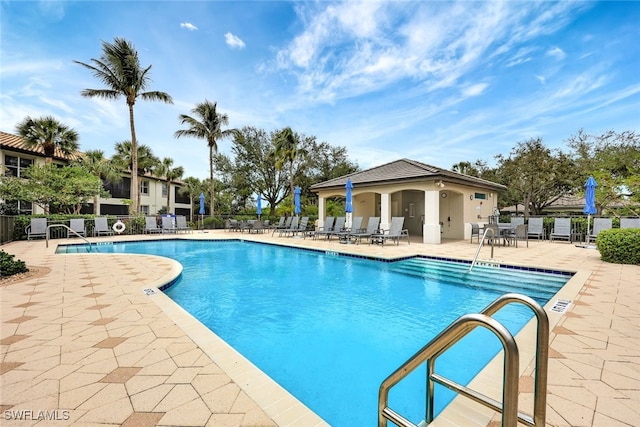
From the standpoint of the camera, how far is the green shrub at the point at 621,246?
25.2 feet

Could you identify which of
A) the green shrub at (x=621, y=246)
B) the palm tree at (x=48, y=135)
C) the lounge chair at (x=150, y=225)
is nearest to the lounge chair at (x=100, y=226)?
the lounge chair at (x=150, y=225)

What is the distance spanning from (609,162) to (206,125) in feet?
99.1

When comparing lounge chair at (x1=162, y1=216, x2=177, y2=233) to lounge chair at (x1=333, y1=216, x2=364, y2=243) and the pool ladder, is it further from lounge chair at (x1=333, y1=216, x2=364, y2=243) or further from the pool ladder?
the pool ladder

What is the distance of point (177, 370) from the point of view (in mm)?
2533

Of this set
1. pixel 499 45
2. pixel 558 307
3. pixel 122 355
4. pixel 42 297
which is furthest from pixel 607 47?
pixel 42 297

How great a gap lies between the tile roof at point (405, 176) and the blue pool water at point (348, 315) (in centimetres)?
559

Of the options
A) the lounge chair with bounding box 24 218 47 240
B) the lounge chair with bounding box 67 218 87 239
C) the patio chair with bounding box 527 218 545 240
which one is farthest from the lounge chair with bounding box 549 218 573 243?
the lounge chair with bounding box 24 218 47 240

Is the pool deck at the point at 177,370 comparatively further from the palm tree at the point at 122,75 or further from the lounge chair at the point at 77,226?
the palm tree at the point at 122,75

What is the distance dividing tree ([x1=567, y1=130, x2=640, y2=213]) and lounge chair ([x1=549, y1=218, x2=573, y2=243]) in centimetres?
464

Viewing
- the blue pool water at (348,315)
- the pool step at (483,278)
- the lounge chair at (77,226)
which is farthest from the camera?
the lounge chair at (77,226)

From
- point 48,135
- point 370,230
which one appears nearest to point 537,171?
point 370,230

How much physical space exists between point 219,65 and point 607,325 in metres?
17.2

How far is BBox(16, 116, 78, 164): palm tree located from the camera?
Answer: 18.0m

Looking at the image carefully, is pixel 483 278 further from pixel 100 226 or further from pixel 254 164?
pixel 254 164
